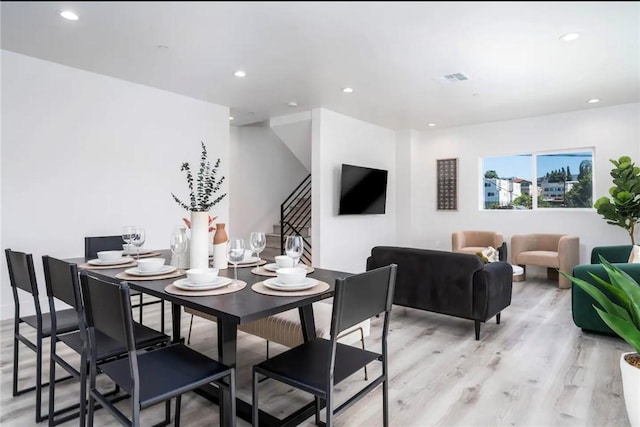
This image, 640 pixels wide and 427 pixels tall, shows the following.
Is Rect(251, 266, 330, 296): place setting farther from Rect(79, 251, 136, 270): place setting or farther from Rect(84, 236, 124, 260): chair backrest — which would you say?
Rect(84, 236, 124, 260): chair backrest

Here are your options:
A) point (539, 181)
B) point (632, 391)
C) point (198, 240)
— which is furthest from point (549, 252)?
point (198, 240)

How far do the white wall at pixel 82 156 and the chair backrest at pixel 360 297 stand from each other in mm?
3362

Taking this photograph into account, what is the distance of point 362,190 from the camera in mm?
5777

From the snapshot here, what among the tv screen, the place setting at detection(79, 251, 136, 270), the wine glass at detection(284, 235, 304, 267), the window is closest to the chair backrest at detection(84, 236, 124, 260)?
the place setting at detection(79, 251, 136, 270)

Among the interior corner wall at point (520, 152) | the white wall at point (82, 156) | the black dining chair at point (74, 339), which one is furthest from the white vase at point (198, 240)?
the interior corner wall at point (520, 152)

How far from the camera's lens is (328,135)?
533 cm

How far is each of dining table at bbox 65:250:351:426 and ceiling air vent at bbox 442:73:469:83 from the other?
9.31 feet

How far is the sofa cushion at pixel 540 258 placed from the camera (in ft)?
15.9

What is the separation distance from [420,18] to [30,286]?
81.3 inches

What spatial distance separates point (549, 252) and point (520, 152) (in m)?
1.64

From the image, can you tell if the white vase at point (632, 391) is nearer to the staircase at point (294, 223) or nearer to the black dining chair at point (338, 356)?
the black dining chair at point (338, 356)

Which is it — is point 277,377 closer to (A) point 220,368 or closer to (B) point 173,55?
(A) point 220,368

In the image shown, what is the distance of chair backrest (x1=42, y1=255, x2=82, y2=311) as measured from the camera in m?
1.51

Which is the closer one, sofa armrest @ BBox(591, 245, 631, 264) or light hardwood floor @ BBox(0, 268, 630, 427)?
light hardwood floor @ BBox(0, 268, 630, 427)
